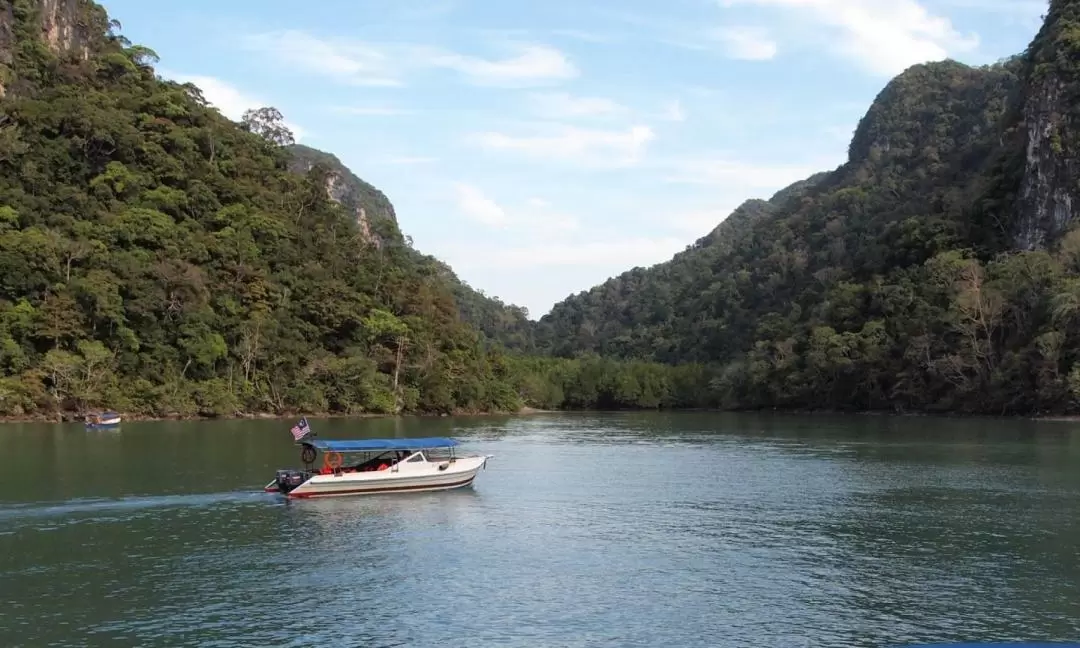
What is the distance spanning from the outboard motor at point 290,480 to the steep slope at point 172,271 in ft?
149

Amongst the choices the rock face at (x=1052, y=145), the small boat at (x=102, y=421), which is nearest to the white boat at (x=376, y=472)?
the small boat at (x=102, y=421)

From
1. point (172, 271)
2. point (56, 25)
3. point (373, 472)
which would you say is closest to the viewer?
point (373, 472)

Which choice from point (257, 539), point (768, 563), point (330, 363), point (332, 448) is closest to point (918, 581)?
point (768, 563)

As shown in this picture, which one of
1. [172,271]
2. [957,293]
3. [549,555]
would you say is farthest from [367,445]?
[957,293]

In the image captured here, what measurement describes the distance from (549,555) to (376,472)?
13226mm

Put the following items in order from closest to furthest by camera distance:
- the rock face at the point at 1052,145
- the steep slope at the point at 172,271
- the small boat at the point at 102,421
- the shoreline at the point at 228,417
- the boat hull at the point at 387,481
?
the boat hull at the point at 387,481 → the small boat at the point at 102,421 → the shoreline at the point at 228,417 → the steep slope at the point at 172,271 → the rock face at the point at 1052,145

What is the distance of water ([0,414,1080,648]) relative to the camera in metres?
21.2

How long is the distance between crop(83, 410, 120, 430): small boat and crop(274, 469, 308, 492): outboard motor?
38359 millimetres

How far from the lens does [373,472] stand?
39.6 meters

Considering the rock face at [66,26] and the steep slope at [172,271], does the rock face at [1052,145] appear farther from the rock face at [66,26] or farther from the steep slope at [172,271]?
the rock face at [66,26]

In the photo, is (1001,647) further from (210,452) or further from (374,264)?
(374,264)

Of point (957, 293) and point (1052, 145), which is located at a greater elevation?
point (1052, 145)

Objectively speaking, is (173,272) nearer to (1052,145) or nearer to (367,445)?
(367,445)

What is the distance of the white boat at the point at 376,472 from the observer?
125 feet
